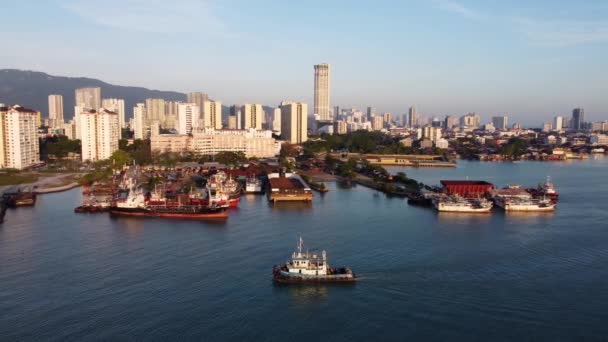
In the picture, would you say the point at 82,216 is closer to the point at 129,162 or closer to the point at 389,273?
the point at 389,273

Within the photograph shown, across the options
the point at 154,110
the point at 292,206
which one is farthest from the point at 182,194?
the point at 154,110

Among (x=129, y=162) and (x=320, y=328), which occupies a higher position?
(x=129, y=162)

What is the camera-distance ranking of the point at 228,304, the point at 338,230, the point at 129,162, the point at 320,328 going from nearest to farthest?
the point at 320,328 → the point at 228,304 → the point at 338,230 → the point at 129,162

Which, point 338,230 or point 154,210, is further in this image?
point 154,210

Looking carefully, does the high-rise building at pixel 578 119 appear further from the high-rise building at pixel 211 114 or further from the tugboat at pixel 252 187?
the tugboat at pixel 252 187

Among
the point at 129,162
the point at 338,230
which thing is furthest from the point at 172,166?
the point at 338,230

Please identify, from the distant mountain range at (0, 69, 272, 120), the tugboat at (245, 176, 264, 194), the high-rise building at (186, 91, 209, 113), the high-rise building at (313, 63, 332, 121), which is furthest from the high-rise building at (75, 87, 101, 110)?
the tugboat at (245, 176, 264, 194)

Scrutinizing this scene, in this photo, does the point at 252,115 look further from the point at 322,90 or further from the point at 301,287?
the point at 301,287
